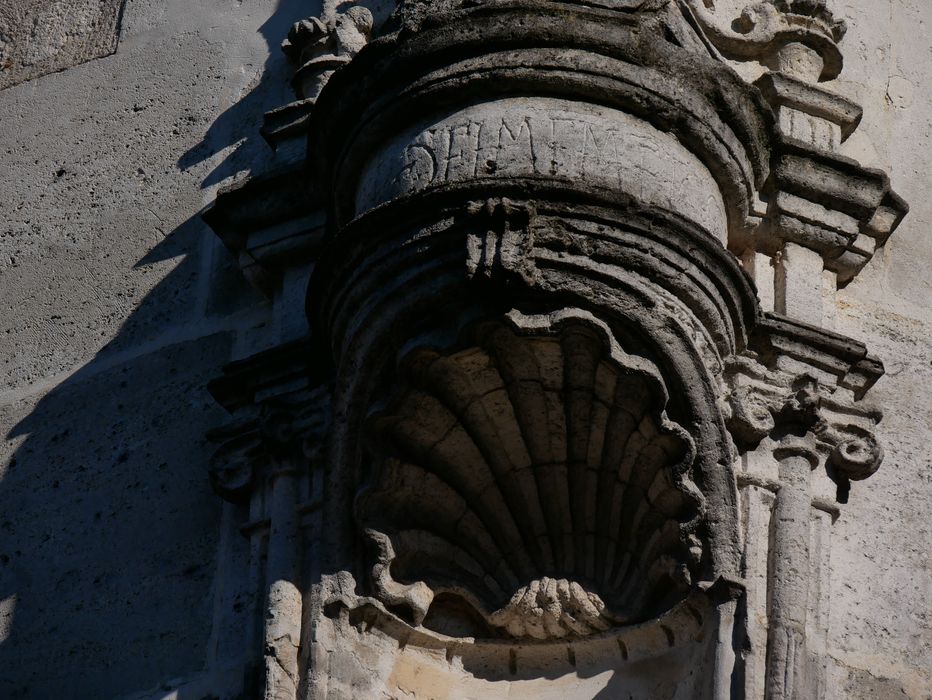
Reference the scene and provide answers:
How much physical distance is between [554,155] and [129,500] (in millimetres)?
1450

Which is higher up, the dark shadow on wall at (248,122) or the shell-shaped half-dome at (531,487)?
the dark shadow on wall at (248,122)

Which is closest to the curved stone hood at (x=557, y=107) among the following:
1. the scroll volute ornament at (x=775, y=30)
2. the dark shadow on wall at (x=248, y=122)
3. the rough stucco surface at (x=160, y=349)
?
the scroll volute ornament at (x=775, y=30)

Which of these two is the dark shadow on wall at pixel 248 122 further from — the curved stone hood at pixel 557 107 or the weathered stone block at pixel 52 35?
the curved stone hood at pixel 557 107

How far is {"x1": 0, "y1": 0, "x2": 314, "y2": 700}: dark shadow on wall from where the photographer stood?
16.6 ft

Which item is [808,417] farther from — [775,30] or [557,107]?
[775,30]

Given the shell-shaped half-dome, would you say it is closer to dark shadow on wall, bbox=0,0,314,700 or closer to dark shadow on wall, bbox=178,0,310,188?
dark shadow on wall, bbox=0,0,314,700

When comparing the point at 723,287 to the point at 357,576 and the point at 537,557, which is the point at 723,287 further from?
the point at 357,576

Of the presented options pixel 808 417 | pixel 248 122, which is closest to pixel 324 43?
pixel 248 122

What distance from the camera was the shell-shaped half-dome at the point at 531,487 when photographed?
183 inches

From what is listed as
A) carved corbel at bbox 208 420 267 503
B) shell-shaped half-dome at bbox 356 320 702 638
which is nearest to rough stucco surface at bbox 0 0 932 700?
carved corbel at bbox 208 420 267 503

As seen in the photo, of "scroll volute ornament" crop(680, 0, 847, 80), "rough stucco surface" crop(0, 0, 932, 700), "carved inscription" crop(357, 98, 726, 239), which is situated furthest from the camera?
"scroll volute ornament" crop(680, 0, 847, 80)

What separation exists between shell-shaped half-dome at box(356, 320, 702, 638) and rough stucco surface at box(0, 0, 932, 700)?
0.43 meters

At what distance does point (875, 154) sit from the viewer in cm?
572

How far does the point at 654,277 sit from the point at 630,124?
1.38 ft
